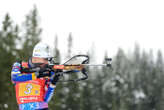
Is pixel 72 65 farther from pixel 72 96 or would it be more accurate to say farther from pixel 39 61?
pixel 72 96

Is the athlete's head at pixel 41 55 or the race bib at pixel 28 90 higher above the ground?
the athlete's head at pixel 41 55

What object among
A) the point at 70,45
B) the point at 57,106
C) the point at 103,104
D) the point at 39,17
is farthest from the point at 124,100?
the point at 39,17

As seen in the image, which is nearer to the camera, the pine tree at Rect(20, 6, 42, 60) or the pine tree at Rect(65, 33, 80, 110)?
the pine tree at Rect(20, 6, 42, 60)

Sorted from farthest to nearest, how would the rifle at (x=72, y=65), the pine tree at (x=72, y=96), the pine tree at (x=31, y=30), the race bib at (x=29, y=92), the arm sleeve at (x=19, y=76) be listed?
the pine tree at (x=72, y=96), the pine tree at (x=31, y=30), the race bib at (x=29, y=92), the rifle at (x=72, y=65), the arm sleeve at (x=19, y=76)

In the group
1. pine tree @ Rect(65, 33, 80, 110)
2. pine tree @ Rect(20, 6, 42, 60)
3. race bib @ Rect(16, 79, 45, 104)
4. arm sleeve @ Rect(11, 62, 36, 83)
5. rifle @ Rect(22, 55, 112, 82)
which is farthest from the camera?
pine tree @ Rect(65, 33, 80, 110)

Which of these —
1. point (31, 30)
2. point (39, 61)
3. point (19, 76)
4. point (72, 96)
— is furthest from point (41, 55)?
point (72, 96)

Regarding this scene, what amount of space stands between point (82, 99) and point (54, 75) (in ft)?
124

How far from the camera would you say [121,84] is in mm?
59406

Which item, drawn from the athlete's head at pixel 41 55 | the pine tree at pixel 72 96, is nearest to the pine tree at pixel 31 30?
the pine tree at pixel 72 96

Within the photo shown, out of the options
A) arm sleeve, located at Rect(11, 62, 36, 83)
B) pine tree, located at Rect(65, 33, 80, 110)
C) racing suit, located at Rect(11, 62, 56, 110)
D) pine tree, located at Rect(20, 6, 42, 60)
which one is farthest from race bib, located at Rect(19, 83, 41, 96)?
pine tree, located at Rect(65, 33, 80, 110)

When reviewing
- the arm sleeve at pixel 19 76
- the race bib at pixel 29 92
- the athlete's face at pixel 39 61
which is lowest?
the race bib at pixel 29 92

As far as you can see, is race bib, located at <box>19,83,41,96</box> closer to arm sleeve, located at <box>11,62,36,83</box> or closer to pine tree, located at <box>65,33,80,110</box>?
arm sleeve, located at <box>11,62,36,83</box>

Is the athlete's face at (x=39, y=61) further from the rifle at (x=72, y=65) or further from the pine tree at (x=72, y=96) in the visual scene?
the pine tree at (x=72, y=96)

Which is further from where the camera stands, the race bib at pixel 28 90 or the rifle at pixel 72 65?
the race bib at pixel 28 90
